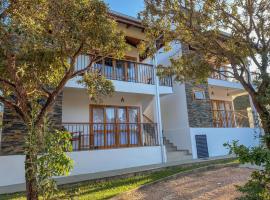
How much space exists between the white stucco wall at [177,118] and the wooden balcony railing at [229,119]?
8.77 ft

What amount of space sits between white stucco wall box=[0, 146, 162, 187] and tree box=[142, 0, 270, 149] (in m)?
4.88

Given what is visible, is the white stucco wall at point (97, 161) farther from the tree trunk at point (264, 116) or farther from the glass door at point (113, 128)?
the tree trunk at point (264, 116)

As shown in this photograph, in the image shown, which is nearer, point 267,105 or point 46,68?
point 267,105

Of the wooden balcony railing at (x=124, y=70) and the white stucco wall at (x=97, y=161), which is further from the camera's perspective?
the wooden balcony railing at (x=124, y=70)

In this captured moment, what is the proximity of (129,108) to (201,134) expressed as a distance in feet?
15.6

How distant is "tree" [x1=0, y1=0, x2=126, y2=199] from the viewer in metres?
5.34

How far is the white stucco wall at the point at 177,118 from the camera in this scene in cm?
1535

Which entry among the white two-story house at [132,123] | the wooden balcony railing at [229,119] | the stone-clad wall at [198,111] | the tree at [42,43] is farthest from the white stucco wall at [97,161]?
the wooden balcony railing at [229,119]

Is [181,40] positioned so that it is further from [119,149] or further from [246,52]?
[119,149]

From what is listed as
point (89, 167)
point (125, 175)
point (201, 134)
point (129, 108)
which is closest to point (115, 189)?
point (125, 175)

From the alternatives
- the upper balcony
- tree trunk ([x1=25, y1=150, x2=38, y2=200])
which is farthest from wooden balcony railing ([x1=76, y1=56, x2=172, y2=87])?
tree trunk ([x1=25, y1=150, x2=38, y2=200])

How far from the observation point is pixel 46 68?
626 centimetres

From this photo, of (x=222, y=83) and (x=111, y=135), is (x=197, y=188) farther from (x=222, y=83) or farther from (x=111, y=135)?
(x=222, y=83)

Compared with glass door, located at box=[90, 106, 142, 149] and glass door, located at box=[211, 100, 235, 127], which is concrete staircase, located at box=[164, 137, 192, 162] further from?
glass door, located at box=[211, 100, 235, 127]
